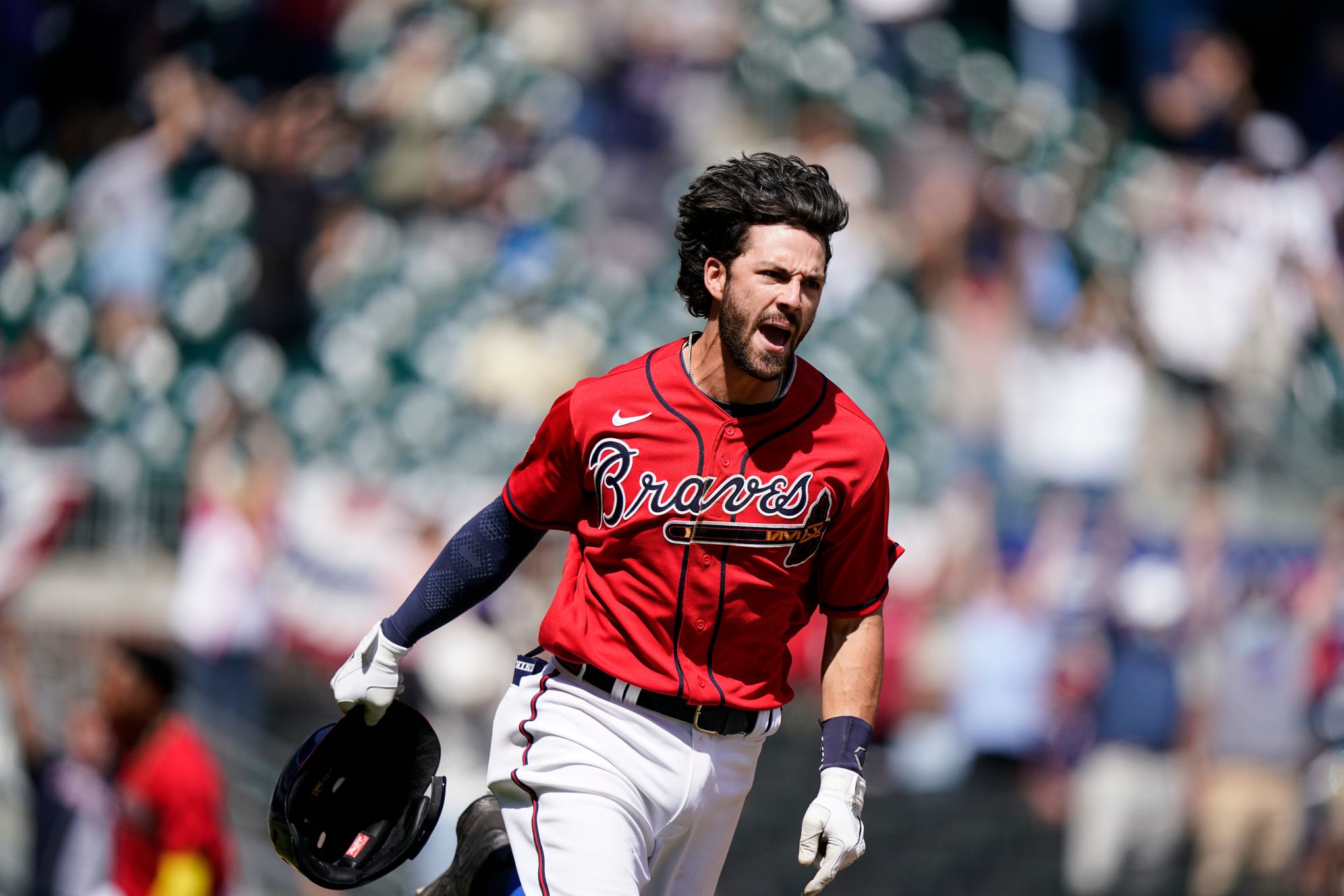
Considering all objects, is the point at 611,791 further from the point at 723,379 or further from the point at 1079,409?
the point at 1079,409

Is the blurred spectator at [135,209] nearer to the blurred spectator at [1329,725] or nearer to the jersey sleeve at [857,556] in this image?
the blurred spectator at [1329,725]

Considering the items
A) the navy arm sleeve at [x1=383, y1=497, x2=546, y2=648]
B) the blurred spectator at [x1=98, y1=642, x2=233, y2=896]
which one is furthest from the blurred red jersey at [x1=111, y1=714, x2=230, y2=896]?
the navy arm sleeve at [x1=383, y1=497, x2=546, y2=648]

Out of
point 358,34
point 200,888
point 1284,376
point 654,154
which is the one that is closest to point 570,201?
point 654,154

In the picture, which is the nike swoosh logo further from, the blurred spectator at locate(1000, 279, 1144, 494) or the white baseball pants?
the blurred spectator at locate(1000, 279, 1144, 494)

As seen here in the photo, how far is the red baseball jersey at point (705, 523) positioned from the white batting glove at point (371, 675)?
1.16ft

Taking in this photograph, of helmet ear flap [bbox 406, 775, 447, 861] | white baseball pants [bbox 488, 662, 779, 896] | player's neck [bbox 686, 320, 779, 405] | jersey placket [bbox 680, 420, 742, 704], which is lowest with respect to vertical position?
helmet ear flap [bbox 406, 775, 447, 861]

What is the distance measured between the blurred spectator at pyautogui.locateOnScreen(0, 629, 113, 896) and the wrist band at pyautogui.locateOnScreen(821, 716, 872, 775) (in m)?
3.28

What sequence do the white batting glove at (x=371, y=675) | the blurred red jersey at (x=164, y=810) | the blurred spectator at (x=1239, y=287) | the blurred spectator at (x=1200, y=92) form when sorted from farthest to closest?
the blurred spectator at (x=1200, y=92)
the blurred spectator at (x=1239, y=287)
the blurred red jersey at (x=164, y=810)
the white batting glove at (x=371, y=675)

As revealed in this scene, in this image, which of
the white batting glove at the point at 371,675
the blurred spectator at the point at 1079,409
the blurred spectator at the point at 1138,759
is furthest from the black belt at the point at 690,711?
the blurred spectator at the point at 1079,409

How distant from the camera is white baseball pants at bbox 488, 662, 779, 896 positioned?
2896 mm

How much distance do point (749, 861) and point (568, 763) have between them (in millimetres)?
5002

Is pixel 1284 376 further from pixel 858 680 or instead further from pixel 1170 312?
pixel 858 680

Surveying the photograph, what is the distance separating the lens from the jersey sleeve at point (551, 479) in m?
3.05

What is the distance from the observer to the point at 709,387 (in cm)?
304
